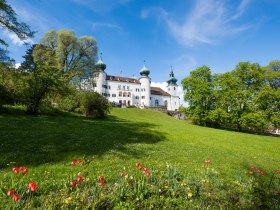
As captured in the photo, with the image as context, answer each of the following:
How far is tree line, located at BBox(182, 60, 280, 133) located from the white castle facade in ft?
129

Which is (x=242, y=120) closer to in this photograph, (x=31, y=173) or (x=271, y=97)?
(x=271, y=97)

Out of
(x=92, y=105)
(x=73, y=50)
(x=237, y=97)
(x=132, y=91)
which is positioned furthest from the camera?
(x=132, y=91)

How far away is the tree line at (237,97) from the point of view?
33.2m

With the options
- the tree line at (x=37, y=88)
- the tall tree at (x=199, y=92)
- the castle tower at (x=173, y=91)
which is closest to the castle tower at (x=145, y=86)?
the castle tower at (x=173, y=91)

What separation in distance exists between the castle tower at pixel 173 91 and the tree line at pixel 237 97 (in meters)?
53.3

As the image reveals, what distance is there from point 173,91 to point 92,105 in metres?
80.3

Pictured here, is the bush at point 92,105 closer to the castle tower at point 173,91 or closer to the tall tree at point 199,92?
the tall tree at point 199,92

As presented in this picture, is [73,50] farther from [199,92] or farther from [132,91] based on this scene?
[132,91]

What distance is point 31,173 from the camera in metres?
4.54

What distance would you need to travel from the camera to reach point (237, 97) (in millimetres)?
35188

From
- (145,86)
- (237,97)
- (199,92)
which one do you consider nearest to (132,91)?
(145,86)

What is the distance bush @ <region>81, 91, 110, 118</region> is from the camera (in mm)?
21844

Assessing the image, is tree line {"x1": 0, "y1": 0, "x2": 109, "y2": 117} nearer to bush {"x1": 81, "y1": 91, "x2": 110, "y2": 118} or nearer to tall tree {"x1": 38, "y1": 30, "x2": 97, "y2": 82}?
bush {"x1": 81, "y1": 91, "x2": 110, "y2": 118}

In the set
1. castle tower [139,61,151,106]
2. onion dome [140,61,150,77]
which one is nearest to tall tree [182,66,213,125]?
castle tower [139,61,151,106]
